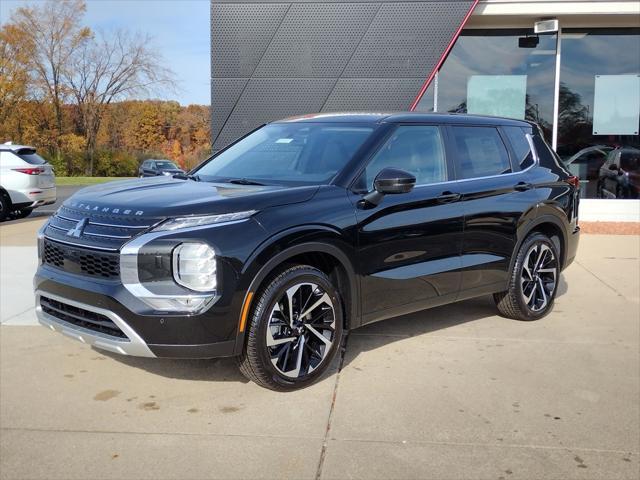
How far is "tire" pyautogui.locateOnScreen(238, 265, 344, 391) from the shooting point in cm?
398

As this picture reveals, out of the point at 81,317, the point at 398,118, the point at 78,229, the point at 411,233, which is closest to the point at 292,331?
the point at 411,233

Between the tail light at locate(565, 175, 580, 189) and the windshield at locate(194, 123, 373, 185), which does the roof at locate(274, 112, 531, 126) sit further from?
the tail light at locate(565, 175, 580, 189)

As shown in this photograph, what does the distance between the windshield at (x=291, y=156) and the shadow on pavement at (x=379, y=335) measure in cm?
134

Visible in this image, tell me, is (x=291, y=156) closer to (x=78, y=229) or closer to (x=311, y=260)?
(x=311, y=260)

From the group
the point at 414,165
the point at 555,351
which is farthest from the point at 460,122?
the point at 555,351

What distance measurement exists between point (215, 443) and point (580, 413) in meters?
2.17

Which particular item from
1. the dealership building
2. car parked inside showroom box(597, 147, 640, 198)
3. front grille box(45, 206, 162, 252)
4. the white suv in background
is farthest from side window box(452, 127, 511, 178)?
the white suv in background

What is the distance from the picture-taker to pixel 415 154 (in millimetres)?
5043

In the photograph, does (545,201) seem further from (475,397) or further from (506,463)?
(506,463)

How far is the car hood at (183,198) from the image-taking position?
3.90 meters

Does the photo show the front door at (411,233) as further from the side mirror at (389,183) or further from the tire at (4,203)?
the tire at (4,203)

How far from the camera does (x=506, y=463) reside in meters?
3.35

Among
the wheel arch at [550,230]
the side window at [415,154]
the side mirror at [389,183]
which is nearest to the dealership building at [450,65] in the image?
the wheel arch at [550,230]

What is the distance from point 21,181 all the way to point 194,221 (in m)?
11.6
